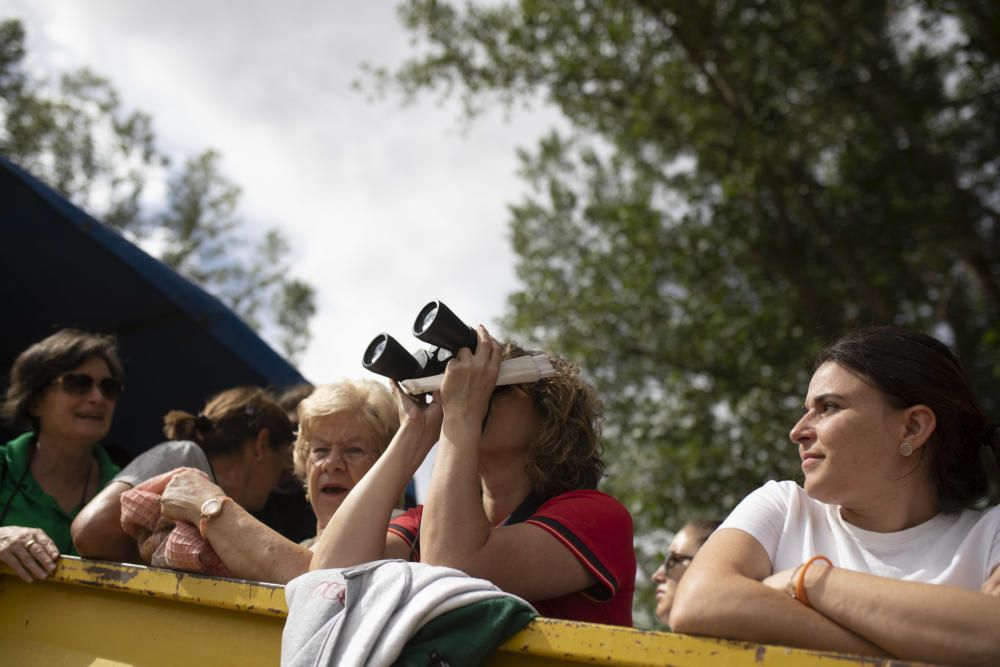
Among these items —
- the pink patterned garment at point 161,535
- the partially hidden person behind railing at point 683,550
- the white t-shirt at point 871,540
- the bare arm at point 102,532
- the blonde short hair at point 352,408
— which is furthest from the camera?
the partially hidden person behind railing at point 683,550

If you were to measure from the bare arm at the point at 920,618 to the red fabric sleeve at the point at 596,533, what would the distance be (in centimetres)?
61

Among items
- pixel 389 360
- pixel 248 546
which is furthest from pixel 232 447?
pixel 389 360

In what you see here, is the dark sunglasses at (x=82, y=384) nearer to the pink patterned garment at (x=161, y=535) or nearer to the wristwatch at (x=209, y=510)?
the pink patterned garment at (x=161, y=535)

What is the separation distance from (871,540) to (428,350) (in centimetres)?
108

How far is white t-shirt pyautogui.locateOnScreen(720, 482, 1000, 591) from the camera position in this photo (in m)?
1.50

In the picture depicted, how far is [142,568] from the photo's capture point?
1.91 meters

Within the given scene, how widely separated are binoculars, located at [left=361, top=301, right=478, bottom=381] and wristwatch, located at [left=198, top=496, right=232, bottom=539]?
49cm

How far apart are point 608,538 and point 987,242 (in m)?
7.22

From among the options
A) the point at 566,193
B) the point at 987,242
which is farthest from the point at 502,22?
the point at 987,242

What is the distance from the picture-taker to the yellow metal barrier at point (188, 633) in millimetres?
1294

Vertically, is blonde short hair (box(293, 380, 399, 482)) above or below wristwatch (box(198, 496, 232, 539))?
above

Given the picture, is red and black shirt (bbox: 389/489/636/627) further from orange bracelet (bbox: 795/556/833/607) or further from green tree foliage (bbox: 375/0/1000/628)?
green tree foliage (bbox: 375/0/1000/628)

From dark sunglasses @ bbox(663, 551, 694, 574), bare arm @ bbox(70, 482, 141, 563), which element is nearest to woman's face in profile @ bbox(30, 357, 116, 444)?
bare arm @ bbox(70, 482, 141, 563)

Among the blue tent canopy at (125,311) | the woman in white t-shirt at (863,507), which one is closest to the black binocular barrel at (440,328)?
the woman in white t-shirt at (863,507)
